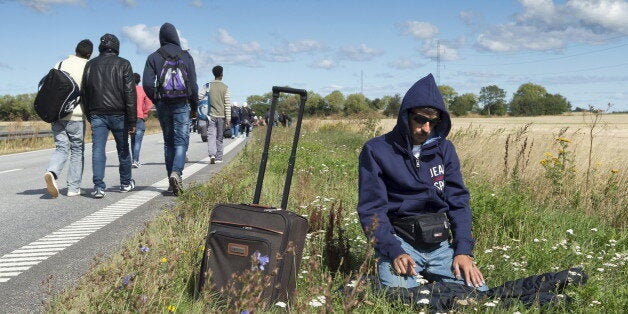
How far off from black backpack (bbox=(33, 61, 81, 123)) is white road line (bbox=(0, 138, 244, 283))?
139cm

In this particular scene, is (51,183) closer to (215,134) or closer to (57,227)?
(57,227)

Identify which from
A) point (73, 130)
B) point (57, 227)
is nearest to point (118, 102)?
Result: point (73, 130)

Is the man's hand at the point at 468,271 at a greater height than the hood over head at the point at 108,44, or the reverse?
the hood over head at the point at 108,44

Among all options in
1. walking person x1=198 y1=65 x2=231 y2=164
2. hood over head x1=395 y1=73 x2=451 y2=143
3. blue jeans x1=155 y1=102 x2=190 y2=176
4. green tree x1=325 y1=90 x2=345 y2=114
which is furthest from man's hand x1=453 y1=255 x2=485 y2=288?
green tree x1=325 y1=90 x2=345 y2=114

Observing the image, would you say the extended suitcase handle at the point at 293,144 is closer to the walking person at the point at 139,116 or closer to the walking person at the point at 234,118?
the walking person at the point at 139,116

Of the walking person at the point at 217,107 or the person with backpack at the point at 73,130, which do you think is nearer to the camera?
the person with backpack at the point at 73,130

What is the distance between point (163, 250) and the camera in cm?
455

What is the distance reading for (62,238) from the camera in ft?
19.7

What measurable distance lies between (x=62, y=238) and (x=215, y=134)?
8.34 meters

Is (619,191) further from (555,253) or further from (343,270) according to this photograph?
(343,270)

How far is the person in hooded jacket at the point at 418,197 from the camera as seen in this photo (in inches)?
156

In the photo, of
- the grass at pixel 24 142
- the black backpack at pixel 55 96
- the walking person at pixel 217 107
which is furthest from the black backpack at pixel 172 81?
the grass at pixel 24 142

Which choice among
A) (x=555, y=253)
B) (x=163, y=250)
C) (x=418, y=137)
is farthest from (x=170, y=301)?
(x=555, y=253)

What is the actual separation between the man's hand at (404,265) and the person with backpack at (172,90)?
16.4 ft
